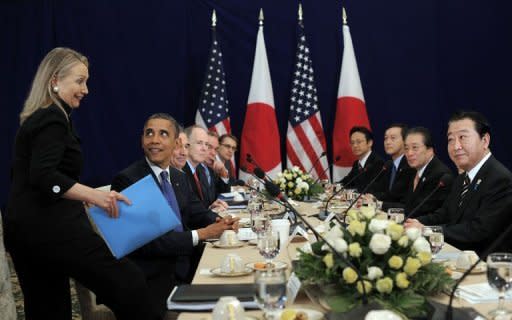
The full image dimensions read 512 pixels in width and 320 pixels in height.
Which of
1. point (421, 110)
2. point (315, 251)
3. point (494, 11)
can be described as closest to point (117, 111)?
point (421, 110)

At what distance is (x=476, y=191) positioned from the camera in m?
3.05

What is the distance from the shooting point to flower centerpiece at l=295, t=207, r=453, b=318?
1.44 meters

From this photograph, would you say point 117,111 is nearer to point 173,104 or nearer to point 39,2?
point 173,104

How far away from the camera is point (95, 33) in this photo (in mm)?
6891

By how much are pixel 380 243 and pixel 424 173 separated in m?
3.34

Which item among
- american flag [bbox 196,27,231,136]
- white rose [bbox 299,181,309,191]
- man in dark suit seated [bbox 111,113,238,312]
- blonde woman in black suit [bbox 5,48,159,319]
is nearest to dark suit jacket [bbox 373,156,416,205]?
white rose [bbox 299,181,309,191]

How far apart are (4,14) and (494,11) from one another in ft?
18.2

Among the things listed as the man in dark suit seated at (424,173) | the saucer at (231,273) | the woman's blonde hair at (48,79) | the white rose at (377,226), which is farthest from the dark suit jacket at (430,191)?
the white rose at (377,226)

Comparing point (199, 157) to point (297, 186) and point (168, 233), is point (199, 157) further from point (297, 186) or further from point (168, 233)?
point (168, 233)

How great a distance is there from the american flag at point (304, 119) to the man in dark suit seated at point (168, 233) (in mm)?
3804

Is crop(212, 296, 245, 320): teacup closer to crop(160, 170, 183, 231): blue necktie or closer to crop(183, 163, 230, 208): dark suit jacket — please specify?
crop(160, 170, 183, 231): blue necktie

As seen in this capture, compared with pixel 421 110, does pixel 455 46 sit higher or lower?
higher

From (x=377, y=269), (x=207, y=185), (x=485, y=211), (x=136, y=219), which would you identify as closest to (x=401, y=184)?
(x=207, y=185)

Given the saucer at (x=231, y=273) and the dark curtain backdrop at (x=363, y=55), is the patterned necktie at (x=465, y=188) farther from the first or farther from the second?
the dark curtain backdrop at (x=363, y=55)
